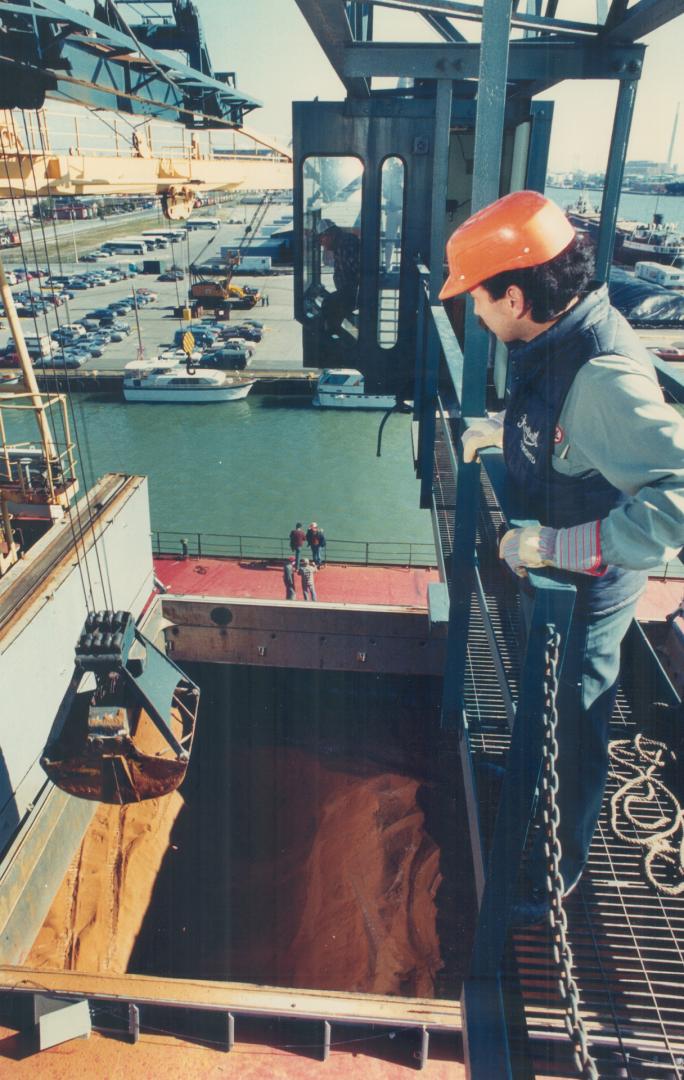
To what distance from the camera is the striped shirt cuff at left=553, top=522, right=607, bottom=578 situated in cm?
214

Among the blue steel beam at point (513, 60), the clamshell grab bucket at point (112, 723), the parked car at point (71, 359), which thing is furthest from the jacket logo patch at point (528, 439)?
the parked car at point (71, 359)

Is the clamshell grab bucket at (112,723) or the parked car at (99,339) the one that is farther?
the parked car at (99,339)

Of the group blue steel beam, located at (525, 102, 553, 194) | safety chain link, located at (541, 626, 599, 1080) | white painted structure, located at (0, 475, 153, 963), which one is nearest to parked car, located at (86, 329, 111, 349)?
white painted structure, located at (0, 475, 153, 963)

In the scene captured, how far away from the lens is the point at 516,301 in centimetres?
246

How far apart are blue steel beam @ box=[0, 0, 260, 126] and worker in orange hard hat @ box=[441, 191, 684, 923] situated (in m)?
12.1

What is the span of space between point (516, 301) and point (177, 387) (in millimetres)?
33313

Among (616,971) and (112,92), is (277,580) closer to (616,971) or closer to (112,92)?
(112,92)

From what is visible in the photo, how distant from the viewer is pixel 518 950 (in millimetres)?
3330

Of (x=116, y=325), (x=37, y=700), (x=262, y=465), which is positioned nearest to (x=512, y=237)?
(x=37, y=700)

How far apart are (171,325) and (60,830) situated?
41093mm

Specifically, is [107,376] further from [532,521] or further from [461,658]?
[532,521]

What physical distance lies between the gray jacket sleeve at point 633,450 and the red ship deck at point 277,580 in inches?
526

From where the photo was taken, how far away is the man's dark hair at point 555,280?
237cm

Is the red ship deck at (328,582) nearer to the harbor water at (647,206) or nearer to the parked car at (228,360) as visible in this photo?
the parked car at (228,360)
